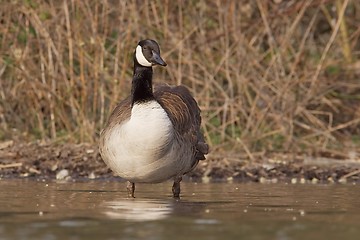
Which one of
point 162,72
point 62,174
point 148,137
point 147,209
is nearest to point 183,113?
point 148,137

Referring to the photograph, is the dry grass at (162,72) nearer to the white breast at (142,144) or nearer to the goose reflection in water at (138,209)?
the white breast at (142,144)

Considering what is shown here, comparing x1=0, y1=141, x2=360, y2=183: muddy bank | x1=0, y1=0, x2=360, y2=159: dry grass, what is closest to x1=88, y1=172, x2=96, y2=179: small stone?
x1=0, y1=141, x2=360, y2=183: muddy bank

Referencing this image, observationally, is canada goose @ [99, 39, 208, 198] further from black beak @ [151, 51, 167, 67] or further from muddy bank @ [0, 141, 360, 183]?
muddy bank @ [0, 141, 360, 183]

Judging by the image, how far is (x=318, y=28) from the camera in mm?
14383

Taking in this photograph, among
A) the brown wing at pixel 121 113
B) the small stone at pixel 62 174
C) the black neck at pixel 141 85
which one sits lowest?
the small stone at pixel 62 174

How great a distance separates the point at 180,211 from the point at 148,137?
925mm

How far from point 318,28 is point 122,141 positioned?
7.53 m

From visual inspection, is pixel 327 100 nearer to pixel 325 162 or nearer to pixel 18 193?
pixel 325 162

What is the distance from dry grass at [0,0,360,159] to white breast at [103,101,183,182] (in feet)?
11.1

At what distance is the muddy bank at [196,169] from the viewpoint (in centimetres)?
1009

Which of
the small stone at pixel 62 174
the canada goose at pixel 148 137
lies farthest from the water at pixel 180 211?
the small stone at pixel 62 174

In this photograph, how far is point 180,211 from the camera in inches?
260

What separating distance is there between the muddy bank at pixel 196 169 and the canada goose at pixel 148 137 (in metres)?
1.83

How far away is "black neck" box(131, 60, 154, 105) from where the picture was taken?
7.76 meters
